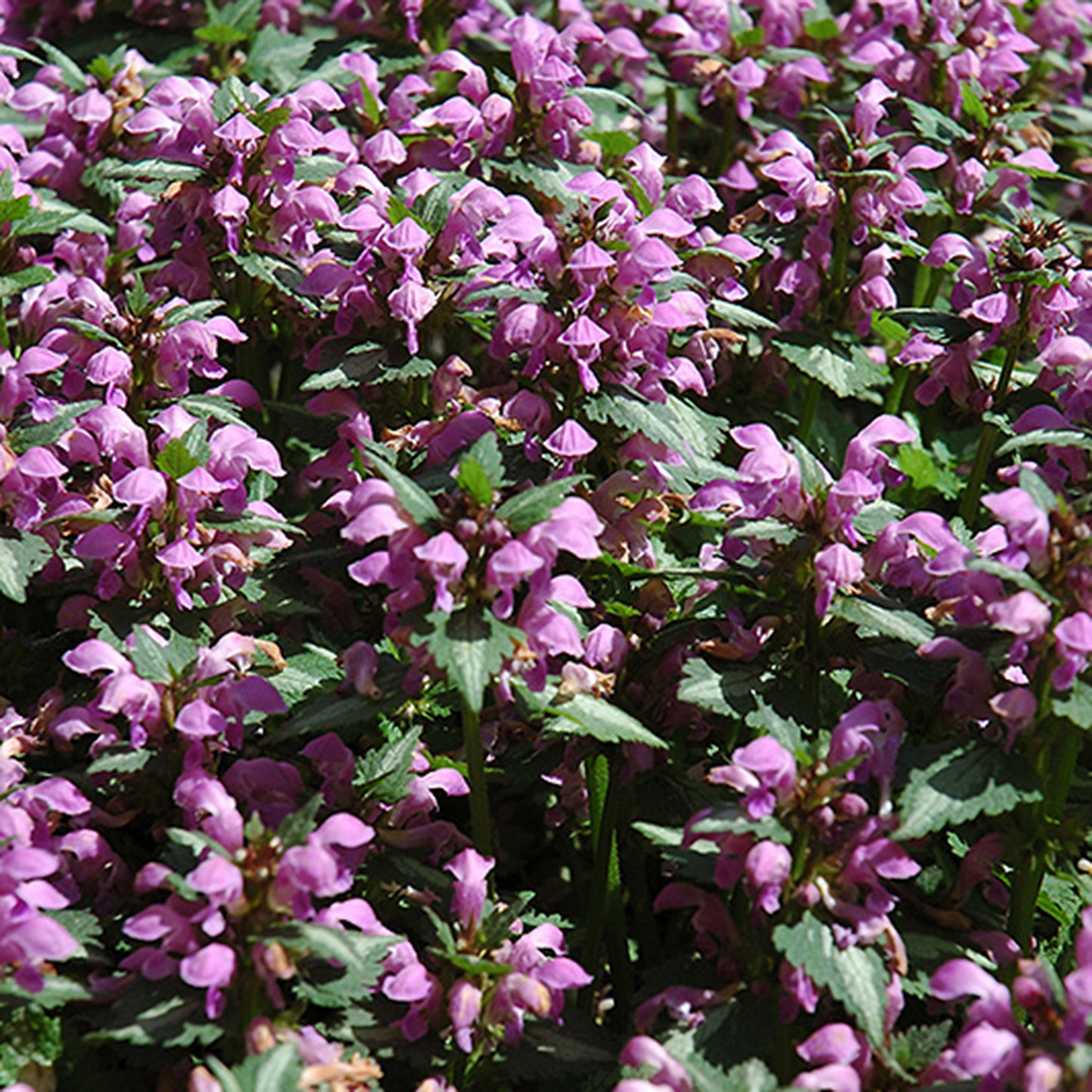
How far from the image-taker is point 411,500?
2.03 meters

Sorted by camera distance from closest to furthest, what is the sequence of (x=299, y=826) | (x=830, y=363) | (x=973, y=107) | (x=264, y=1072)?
(x=264, y=1072) < (x=299, y=826) < (x=830, y=363) < (x=973, y=107)

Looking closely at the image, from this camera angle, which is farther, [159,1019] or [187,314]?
[187,314]

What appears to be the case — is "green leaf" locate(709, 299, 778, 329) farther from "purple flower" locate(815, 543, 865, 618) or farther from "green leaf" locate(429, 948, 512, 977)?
"green leaf" locate(429, 948, 512, 977)

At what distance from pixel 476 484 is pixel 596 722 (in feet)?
1.41

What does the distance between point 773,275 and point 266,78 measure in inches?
62.4

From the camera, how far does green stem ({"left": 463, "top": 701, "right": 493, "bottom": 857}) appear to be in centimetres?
219

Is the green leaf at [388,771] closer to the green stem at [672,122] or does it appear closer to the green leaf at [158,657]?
the green leaf at [158,657]

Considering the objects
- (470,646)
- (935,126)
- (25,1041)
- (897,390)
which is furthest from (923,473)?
(25,1041)

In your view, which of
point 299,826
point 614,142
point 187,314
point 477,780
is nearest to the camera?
point 299,826

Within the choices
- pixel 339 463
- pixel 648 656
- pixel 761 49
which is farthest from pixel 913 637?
pixel 761 49

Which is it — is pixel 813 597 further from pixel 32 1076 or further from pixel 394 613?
pixel 32 1076

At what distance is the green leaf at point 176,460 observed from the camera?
2336mm

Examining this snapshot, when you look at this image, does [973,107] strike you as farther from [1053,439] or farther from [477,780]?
[477,780]

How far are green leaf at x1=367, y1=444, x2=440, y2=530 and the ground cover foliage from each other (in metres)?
0.01
